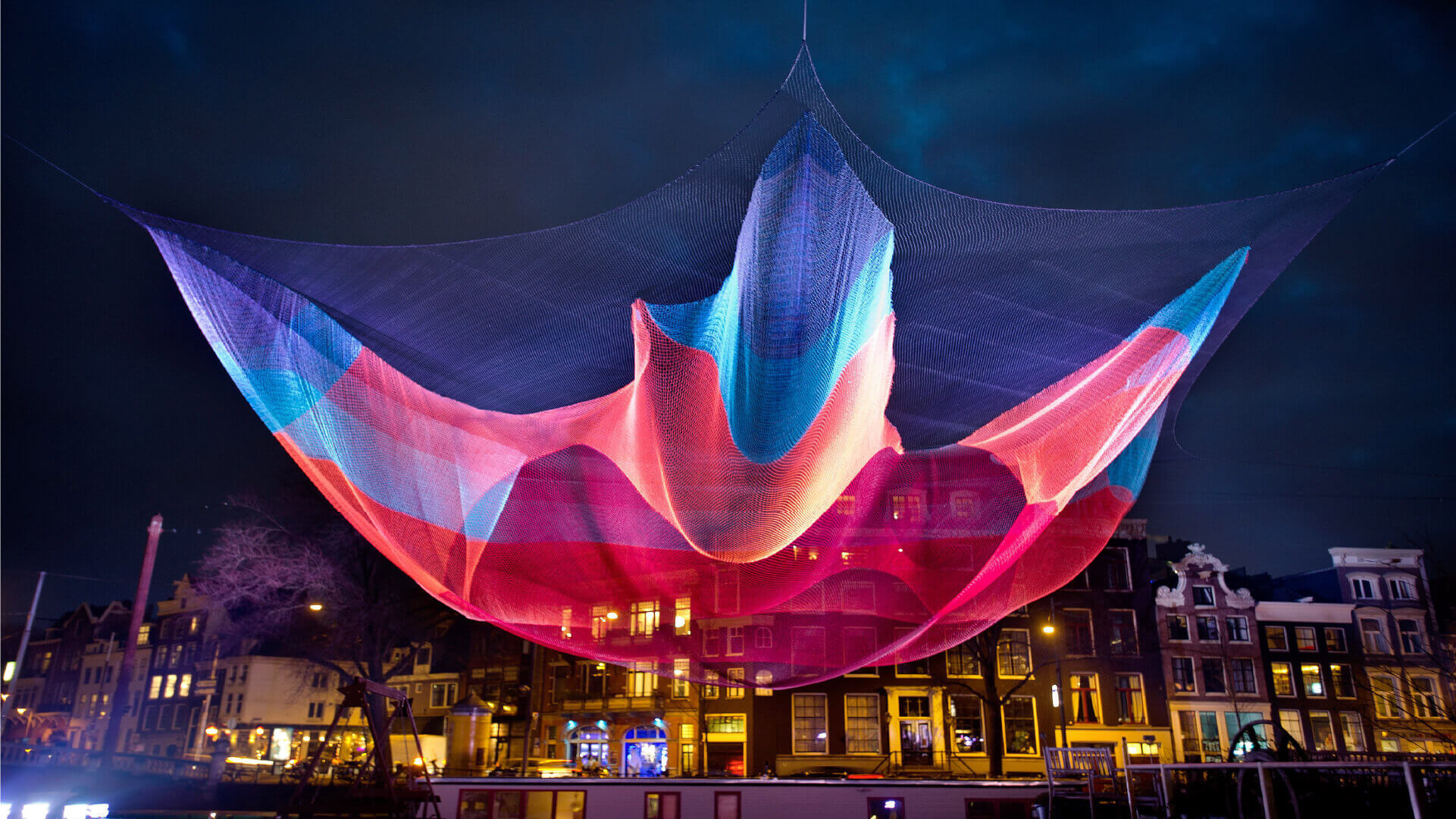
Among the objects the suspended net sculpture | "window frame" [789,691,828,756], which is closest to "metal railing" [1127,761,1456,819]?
the suspended net sculpture

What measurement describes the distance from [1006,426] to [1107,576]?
2312 cm

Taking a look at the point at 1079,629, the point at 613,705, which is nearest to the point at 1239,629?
the point at 1079,629

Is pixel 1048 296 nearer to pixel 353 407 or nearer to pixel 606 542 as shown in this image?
pixel 606 542

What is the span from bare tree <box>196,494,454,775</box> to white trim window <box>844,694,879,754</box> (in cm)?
1224

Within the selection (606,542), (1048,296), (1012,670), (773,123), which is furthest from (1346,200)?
(1012,670)

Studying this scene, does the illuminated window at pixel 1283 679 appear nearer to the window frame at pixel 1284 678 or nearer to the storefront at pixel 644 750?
the window frame at pixel 1284 678

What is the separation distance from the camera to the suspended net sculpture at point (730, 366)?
23.1 feet

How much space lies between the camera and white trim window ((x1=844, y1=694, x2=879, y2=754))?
2655cm

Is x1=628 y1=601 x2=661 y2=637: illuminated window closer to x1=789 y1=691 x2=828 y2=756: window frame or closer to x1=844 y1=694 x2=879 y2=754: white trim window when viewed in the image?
x1=789 y1=691 x2=828 y2=756: window frame

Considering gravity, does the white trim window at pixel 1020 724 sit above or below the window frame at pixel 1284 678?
Answer: below

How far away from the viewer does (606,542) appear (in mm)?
10203

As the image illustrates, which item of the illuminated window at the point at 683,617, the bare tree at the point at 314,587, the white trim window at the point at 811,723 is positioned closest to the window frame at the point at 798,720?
the white trim window at the point at 811,723

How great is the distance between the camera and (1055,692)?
2491 centimetres

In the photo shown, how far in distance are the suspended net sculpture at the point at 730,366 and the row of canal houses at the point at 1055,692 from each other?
16176 millimetres
